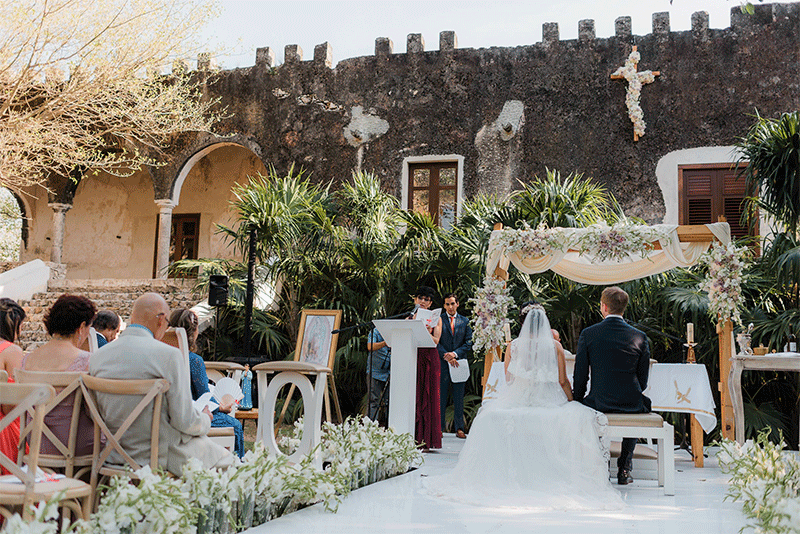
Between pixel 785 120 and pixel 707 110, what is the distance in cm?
342

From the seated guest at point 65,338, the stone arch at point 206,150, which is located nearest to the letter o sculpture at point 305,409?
the seated guest at point 65,338

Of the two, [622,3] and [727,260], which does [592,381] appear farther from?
[622,3]

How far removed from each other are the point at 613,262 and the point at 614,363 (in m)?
2.70

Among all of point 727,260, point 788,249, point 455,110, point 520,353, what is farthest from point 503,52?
point 520,353

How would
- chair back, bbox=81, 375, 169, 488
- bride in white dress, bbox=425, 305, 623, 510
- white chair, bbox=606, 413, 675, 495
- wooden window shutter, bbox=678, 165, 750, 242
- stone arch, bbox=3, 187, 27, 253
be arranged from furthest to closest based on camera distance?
stone arch, bbox=3, 187, 27, 253 → wooden window shutter, bbox=678, 165, 750, 242 → white chair, bbox=606, 413, 675, 495 → bride in white dress, bbox=425, 305, 623, 510 → chair back, bbox=81, 375, 169, 488

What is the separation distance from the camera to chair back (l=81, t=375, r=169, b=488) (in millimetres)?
3316

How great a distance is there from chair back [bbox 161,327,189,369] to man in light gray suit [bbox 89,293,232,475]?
2.33 feet

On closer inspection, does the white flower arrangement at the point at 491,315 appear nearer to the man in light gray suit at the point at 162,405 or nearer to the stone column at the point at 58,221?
the man in light gray suit at the point at 162,405

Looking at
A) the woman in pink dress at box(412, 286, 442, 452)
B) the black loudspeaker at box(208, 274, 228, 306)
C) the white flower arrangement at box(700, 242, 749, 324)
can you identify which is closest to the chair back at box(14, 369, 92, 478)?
the woman in pink dress at box(412, 286, 442, 452)

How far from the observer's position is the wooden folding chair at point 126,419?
10.9 ft

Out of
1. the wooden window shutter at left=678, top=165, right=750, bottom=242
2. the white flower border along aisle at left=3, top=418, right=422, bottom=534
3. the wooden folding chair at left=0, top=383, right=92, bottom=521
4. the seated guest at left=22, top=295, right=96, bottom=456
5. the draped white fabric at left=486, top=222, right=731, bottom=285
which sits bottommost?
the white flower border along aisle at left=3, top=418, right=422, bottom=534

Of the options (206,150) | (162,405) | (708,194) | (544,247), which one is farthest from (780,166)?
(206,150)

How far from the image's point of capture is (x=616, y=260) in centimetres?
759

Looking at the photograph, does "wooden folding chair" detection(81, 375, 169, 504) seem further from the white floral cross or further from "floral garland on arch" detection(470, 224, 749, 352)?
the white floral cross
